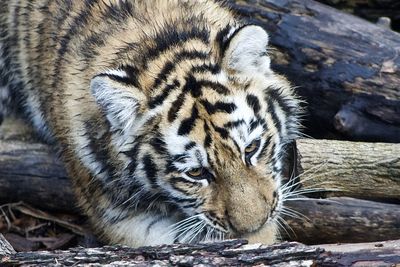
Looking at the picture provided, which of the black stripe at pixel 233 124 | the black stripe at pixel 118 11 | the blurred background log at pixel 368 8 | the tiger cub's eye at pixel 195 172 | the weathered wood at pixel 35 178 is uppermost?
the black stripe at pixel 118 11

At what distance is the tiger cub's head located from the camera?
4.28 m

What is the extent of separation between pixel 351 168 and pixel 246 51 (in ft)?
2.73

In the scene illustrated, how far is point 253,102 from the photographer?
4.48m

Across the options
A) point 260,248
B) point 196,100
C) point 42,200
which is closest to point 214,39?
point 196,100

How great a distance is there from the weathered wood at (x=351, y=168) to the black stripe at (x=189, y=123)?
0.74 m

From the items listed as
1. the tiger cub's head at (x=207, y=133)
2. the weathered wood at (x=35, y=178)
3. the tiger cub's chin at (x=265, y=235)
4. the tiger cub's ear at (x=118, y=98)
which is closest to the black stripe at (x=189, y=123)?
the tiger cub's head at (x=207, y=133)

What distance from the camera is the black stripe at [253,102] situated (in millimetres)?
4457

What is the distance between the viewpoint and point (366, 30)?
5441 mm

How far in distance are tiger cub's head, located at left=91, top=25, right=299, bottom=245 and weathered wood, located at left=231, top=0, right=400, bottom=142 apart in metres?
0.79

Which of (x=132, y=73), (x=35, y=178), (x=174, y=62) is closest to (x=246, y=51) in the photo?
(x=174, y=62)

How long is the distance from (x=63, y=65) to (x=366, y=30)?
181 cm

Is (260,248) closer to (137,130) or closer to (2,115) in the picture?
(137,130)

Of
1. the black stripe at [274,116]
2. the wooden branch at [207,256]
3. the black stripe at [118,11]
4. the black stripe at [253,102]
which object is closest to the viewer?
the wooden branch at [207,256]

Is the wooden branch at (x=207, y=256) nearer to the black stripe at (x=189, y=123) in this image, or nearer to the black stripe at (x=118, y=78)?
the black stripe at (x=189, y=123)
